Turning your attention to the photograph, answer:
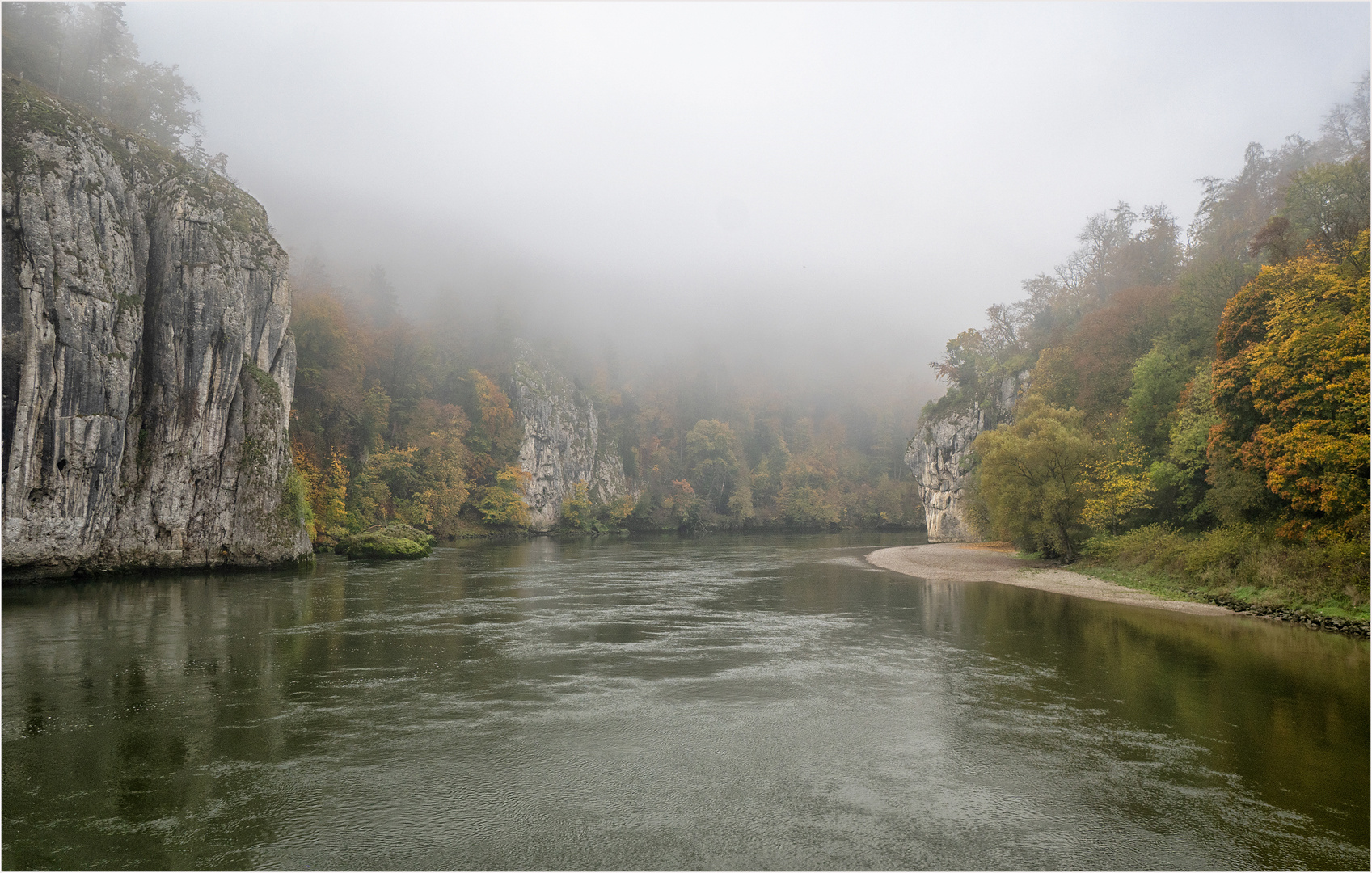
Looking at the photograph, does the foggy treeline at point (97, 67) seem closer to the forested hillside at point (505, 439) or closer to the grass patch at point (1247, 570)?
the forested hillside at point (505, 439)

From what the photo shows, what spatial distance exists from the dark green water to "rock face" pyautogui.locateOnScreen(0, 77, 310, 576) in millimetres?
12296

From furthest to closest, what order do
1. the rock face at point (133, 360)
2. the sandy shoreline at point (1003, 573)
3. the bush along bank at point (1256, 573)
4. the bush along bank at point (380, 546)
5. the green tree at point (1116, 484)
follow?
the bush along bank at point (380, 546) < the green tree at point (1116, 484) < the rock face at point (133, 360) < the sandy shoreline at point (1003, 573) < the bush along bank at point (1256, 573)

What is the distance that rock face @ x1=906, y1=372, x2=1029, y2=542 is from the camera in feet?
227

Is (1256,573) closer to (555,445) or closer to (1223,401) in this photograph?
(1223,401)

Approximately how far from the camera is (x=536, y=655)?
17.0 meters

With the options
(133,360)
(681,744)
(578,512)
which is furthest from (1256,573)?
(578,512)

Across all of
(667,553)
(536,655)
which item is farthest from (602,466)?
(536,655)

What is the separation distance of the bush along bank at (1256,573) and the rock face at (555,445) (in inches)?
3032

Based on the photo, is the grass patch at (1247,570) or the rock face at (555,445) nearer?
the grass patch at (1247,570)

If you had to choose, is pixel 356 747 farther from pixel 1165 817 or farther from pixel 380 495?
pixel 380 495

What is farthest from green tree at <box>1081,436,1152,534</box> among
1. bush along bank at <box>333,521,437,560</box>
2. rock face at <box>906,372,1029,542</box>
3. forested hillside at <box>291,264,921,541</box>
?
forested hillside at <box>291,264,921,541</box>

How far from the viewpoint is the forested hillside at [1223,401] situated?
2112cm

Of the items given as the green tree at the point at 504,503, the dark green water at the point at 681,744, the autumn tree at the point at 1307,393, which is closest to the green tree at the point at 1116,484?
the autumn tree at the point at 1307,393

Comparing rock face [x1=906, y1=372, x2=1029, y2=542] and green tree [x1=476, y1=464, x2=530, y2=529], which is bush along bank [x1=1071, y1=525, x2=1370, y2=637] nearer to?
rock face [x1=906, y1=372, x2=1029, y2=542]
